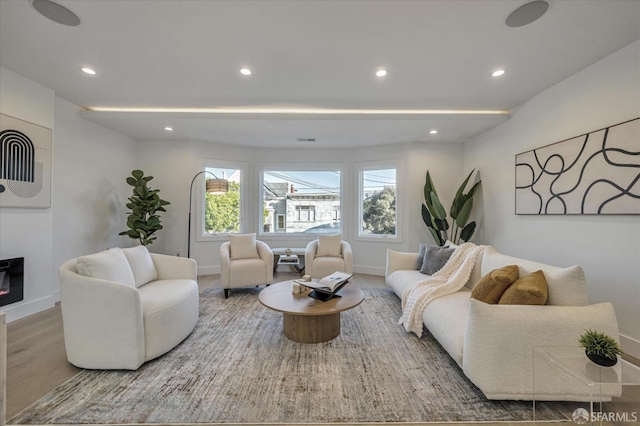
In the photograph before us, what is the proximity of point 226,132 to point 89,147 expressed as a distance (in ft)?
6.56

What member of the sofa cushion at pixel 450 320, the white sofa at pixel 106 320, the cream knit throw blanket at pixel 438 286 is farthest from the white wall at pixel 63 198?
the sofa cushion at pixel 450 320

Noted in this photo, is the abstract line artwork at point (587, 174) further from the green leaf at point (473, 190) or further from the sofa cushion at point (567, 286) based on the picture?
the sofa cushion at point (567, 286)

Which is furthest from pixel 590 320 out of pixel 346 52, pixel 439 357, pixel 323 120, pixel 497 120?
pixel 323 120

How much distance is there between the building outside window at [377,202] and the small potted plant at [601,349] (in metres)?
3.67

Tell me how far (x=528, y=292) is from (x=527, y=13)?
2.01 meters

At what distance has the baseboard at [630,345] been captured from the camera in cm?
216

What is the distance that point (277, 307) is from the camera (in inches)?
89.8

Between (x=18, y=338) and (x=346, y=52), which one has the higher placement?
(x=346, y=52)

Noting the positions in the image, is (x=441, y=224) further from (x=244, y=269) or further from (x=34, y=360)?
(x=34, y=360)

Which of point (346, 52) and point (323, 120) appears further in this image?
point (323, 120)

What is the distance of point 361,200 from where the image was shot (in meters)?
5.38

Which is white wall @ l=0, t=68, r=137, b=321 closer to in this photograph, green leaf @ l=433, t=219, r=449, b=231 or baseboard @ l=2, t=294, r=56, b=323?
baseboard @ l=2, t=294, r=56, b=323

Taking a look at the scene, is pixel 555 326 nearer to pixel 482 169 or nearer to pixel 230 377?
pixel 230 377

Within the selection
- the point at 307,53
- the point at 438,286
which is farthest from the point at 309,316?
the point at 307,53
